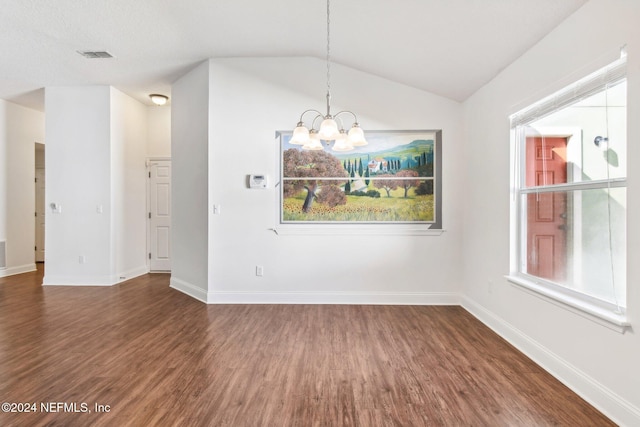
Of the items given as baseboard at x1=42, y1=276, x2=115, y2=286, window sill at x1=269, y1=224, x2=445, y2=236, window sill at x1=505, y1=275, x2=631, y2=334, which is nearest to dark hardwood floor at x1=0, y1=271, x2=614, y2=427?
window sill at x1=505, y1=275, x2=631, y2=334

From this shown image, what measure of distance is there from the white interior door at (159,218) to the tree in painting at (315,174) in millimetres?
3056

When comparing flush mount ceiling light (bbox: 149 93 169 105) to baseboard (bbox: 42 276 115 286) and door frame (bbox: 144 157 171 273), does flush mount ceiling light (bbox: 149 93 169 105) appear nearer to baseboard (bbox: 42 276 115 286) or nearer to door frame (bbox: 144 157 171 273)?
door frame (bbox: 144 157 171 273)

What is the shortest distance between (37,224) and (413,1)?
8.59 meters

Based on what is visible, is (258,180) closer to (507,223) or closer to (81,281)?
(507,223)

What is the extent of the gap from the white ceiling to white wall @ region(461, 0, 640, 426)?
0.76 feet

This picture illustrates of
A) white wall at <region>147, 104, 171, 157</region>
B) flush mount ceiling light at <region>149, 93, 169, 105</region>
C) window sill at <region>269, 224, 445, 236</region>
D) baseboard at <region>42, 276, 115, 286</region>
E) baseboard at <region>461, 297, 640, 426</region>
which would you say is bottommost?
baseboard at <region>461, 297, 640, 426</region>

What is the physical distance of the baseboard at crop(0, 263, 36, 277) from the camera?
5.74 metres

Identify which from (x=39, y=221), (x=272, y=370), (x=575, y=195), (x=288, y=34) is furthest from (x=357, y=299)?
(x=39, y=221)

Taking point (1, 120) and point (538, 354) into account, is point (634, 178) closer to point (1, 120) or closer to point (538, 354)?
point (538, 354)

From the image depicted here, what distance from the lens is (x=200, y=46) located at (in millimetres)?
3801

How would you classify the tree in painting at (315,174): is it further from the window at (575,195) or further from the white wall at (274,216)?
the window at (575,195)

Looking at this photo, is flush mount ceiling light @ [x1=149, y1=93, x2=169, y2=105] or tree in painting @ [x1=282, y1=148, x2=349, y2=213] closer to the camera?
tree in painting @ [x1=282, y1=148, x2=349, y2=213]

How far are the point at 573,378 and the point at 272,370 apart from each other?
2.11 m

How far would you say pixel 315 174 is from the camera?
416 centimetres
